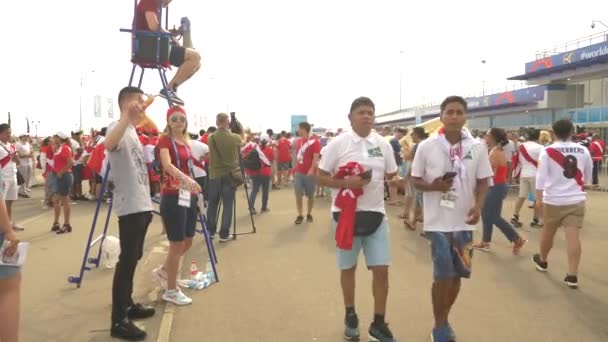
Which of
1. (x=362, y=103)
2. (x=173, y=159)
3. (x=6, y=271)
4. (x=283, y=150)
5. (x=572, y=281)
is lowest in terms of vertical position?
(x=572, y=281)

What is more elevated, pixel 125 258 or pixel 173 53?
pixel 173 53

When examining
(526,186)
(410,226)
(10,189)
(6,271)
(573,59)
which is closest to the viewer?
(6,271)

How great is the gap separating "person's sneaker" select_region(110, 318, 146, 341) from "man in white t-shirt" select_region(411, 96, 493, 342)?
2.33 m

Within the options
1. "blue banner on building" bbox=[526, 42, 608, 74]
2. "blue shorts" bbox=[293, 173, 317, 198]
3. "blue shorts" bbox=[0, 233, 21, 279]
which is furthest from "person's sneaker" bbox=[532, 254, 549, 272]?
"blue banner on building" bbox=[526, 42, 608, 74]

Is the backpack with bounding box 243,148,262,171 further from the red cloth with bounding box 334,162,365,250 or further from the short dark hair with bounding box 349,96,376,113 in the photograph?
the red cloth with bounding box 334,162,365,250

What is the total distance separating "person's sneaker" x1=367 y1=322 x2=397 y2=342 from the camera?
12.3ft

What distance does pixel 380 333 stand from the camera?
378 centimetres

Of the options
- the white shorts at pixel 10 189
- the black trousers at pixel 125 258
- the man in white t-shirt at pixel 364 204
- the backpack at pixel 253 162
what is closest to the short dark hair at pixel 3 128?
the white shorts at pixel 10 189

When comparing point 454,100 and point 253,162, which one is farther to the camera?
point 253,162

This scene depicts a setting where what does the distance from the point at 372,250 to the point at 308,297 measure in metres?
1.42

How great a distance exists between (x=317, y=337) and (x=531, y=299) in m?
2.36

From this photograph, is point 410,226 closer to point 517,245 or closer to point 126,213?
point 517,245

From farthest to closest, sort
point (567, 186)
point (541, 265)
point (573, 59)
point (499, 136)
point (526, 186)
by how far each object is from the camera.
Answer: point (573, 59), point (526, 186), point (499, 136), point (541, 265), point (567, 186)

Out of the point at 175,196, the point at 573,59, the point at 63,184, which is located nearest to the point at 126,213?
the point at 175,196
